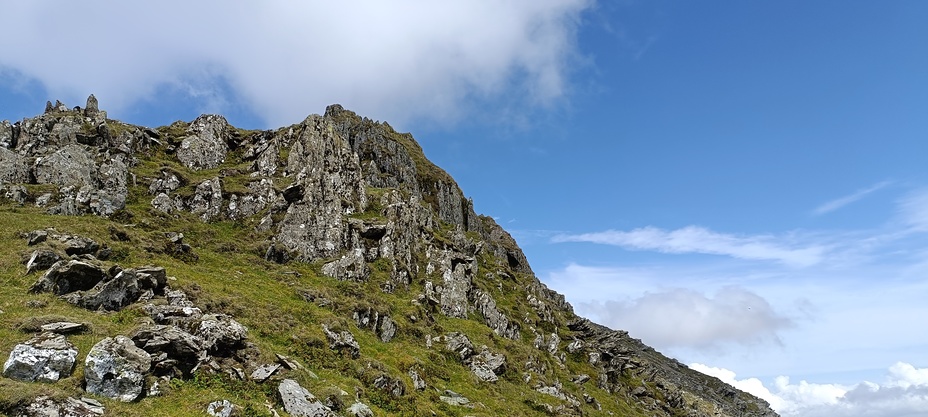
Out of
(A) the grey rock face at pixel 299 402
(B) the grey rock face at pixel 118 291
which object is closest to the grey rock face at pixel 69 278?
(B) the grey rock face at pixel 118 291

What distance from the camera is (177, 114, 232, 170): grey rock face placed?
68.1m

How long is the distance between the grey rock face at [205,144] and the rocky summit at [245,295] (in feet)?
0.72

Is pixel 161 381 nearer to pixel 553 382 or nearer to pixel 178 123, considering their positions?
pixel 553 382

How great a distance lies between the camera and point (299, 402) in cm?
2486

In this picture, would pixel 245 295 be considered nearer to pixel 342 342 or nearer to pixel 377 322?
pixel 342 342

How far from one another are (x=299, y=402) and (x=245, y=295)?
16199 millimetres

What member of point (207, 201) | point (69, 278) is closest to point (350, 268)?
point (207, 201)

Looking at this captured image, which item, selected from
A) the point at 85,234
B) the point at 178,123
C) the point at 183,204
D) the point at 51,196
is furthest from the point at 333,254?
the point at 178,123

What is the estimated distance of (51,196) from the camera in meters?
47.6

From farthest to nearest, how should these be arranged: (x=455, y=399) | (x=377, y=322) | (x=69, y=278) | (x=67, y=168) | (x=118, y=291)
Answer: (x=67, y=168)
(x=377, y=322)
(x=455, y=399)
(x=118, y=291)
(x=69, y=278)

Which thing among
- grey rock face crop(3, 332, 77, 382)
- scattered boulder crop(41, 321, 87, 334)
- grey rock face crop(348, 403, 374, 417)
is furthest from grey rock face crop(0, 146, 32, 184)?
grey rock face crop(348, 403, 374, 417)

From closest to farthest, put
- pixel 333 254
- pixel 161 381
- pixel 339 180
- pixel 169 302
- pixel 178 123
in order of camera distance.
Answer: pixel 161 381 < pixel 169 302 < pixel 333 254 < pixel 339 180 < pixel 178 123

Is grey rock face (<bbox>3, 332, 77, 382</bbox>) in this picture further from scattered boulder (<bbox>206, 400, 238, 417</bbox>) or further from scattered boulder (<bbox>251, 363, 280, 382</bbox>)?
scattered boulder (<bbox>251, 363, 280, 382</bbox>)

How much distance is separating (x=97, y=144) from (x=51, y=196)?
16.6 m
